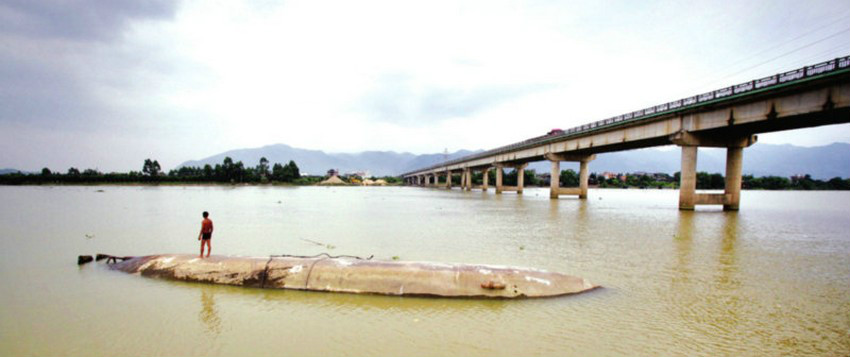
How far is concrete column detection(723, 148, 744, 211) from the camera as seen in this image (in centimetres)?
3447

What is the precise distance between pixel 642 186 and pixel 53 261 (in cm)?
18152

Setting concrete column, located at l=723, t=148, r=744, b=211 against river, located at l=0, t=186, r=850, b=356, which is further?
concrete column, located at l=723, t=148, r=744, b=211

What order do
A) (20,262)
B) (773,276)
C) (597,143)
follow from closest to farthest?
1. (773,276)
2. (20,262)
3. (597,143)

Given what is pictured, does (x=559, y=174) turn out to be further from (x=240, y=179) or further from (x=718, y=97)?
(x=240, y=179)

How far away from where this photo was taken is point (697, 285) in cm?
975

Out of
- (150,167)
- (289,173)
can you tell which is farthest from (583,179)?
(150,167)

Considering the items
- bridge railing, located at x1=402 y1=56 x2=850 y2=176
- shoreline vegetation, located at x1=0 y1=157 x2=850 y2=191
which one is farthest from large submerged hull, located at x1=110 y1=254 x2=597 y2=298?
shoreline vegetation, located at x1=0 y1=157 x2=850 y2=191

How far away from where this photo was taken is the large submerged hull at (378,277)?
8.59 m

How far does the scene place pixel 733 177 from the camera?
35188 millimetres

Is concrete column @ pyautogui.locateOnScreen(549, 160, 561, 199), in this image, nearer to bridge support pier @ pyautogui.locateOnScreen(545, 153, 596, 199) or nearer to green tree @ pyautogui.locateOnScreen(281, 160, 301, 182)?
bridge support pier @ pyautogui.locateOnScreen(545, 153, 596, 199)

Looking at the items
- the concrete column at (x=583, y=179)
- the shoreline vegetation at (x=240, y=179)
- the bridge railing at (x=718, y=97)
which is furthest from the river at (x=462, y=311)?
the shoreline vegetation at (x=240, y=179)

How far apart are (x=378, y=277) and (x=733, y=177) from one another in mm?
38621

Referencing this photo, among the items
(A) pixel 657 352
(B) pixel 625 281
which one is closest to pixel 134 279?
(A) pixel 657 352

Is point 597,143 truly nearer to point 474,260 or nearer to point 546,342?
point 474,260
